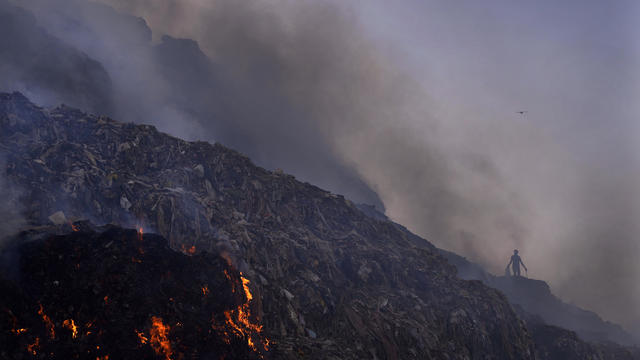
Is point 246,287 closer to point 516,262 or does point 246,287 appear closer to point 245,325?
point 245,325

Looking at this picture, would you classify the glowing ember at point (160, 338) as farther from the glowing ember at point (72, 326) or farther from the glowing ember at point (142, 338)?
the glowing ember at point (72, 326)

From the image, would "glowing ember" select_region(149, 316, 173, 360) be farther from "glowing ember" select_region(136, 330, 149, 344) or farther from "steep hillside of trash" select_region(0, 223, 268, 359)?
"glowing ember" select_region(136, 330, 149, 344)

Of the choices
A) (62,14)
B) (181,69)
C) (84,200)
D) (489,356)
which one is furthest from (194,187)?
(181,69)

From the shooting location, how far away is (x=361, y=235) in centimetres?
6906

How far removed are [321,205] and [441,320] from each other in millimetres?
27862

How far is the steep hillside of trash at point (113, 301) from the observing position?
25.4 meters

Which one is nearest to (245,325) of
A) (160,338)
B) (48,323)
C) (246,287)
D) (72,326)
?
(246,287)

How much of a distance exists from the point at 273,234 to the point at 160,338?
28.2 m

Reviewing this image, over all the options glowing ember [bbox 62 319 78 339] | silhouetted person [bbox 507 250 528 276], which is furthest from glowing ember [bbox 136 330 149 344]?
silhouetted person [bbox 507 250 528 276]

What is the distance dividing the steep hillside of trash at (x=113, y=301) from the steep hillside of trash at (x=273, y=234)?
6156 mm

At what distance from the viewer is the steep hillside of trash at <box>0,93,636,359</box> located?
42.1 metres

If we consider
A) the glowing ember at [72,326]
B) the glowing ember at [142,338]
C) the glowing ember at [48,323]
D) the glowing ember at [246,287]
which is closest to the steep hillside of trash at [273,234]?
the glowing ember at [246,287]

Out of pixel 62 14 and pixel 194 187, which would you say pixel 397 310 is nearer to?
pixel 194 187

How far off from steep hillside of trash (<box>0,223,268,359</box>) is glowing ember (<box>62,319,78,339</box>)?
59 millimetres
